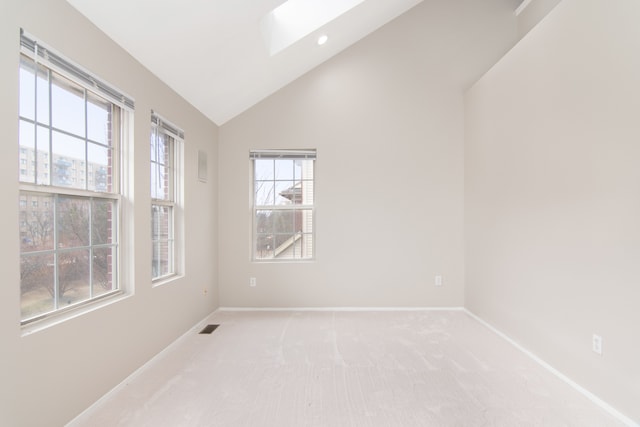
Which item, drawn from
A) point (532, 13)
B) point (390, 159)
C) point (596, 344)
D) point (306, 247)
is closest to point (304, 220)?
point (306, 247)

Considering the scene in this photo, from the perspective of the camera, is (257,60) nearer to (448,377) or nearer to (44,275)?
(44,275)

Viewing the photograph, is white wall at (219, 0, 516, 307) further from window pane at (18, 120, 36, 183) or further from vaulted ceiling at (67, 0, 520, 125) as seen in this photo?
window pane at (18, 120, 36, 183)

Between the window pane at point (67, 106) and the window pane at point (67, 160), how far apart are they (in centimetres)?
6

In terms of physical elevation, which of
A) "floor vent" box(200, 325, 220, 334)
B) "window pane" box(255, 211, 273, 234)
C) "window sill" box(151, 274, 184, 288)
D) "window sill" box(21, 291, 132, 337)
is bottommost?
"floor vent" box(200, 325, 220, 334)

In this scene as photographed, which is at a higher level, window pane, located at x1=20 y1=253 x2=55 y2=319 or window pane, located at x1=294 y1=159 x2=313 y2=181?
window pane, located at x1=294 y1=159 x2=313 y2=181

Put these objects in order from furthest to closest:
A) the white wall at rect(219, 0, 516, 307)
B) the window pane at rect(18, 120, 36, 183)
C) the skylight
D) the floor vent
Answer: the white wall at rect(219, 0, 516, 307) < the floor vent < the skylight < the window pane at rect(18, 120, 36, 183)

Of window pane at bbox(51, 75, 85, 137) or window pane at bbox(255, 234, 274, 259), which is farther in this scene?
window pane at bbox(255, 234, 274, 259)

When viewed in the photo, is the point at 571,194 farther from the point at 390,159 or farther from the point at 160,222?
the point at 160,222

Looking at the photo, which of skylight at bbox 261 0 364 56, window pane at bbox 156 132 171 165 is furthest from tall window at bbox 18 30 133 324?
skylight at bbox 261 0 364 56

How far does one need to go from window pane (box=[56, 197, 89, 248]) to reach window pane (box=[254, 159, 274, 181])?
213 centimetres

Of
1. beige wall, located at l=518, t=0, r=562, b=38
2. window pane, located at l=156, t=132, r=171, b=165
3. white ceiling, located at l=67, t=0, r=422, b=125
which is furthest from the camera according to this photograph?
beige wall, located at l=518, t=0, r=562, b=38

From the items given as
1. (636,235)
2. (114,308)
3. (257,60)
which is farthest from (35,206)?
(636,235)

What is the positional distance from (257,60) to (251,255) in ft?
7.50

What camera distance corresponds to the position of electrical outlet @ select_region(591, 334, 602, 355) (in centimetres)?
190
